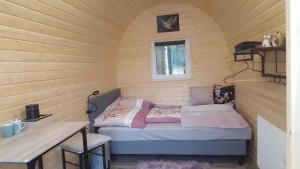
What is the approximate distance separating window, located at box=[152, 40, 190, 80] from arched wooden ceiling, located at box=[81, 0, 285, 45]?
803 mm

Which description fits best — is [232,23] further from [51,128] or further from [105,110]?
[51,128]

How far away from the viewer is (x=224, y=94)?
166 inches

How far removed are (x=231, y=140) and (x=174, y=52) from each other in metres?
2.35

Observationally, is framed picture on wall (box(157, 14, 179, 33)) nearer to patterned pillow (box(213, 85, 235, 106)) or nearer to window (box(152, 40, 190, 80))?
window (box(152, 40, 190, 80))

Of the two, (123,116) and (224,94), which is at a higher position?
(224,94)

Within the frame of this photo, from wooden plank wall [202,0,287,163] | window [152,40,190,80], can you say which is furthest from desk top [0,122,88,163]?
window [152,40,190,80]

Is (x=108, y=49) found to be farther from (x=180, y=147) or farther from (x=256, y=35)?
(x=256, y=35)

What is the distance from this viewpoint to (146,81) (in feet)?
16.0

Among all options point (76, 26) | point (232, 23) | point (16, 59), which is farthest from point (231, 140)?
point (16, 59)

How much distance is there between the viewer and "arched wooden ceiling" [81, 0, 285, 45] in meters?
2.10

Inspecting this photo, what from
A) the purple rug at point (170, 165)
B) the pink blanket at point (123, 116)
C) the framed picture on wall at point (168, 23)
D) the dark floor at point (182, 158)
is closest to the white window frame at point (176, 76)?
the framed picture on wall at point (168, 23)

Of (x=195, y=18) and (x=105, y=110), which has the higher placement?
(x=195, y=18)

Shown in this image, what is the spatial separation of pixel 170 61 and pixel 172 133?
2053 mm

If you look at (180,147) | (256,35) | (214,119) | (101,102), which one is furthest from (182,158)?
(256,35)
